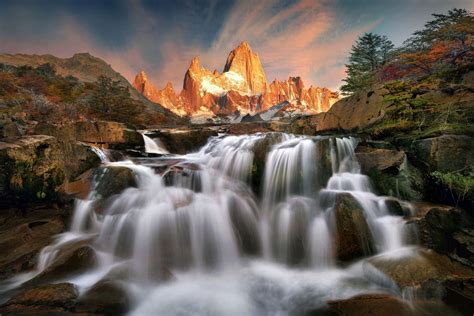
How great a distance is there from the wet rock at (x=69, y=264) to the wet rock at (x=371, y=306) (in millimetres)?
5592

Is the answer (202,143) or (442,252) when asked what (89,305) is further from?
(202,143)

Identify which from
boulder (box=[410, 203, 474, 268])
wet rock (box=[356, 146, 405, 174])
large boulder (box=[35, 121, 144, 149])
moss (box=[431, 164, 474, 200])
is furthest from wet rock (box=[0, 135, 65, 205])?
moss (box=[431, 164, 474, 200])

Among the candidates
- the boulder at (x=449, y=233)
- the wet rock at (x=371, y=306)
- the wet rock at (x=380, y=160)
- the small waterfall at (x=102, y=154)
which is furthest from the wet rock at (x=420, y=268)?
the small waterfall at (x=102, y=154)

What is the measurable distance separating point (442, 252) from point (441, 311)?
1639 millimetres

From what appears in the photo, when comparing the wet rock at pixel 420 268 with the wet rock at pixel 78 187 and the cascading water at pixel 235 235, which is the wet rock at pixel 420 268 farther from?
the wet rock at pixel 78 187

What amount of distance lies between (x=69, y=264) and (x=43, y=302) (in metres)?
Answer: 1.51

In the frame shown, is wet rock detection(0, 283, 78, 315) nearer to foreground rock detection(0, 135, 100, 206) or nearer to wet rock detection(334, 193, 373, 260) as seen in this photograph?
foreground rock detection(0, 135, 100, 206)

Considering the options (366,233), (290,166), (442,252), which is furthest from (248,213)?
(442,252)

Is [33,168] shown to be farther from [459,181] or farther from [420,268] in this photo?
[459,181]

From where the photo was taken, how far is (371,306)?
15.2 feet

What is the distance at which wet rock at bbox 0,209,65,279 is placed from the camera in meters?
6.27

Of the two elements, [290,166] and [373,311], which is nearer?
[373,311]

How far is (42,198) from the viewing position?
8.33 metres

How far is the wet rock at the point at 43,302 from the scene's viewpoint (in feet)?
14.6
